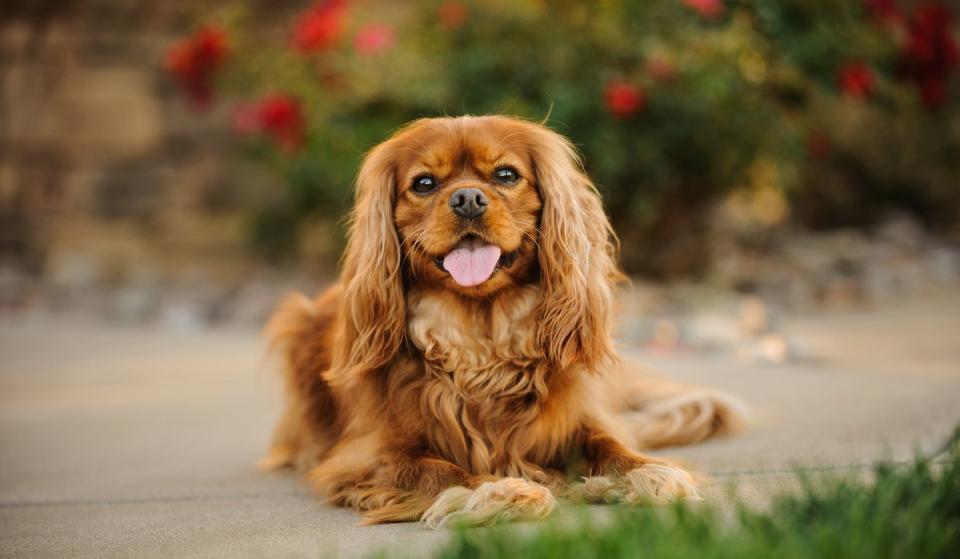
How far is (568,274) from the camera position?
270 centimetres

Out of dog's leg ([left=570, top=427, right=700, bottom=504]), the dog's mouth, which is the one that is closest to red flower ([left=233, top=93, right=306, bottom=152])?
the dog's mouth

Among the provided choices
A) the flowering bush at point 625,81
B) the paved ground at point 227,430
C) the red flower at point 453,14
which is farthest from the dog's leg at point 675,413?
the red flower at point 453,14

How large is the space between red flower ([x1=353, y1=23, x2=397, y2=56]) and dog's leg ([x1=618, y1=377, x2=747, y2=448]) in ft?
13.3

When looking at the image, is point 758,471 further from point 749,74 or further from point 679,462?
point 749,74

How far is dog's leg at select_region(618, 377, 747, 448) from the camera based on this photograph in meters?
3.29

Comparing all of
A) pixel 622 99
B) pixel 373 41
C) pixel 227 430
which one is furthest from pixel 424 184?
pixel 373 41

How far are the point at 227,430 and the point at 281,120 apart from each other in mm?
3503

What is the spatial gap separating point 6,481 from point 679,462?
230 cm

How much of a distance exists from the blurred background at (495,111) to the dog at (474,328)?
6.19 ft

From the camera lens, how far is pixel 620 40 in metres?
6.54

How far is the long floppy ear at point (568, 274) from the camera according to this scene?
2646mm

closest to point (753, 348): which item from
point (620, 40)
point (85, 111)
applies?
point (620, 40)

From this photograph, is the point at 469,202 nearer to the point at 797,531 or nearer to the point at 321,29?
the point at 797,531

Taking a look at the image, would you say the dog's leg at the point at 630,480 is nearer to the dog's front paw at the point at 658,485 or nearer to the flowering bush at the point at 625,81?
the dog's front paw at the point at 658,485
